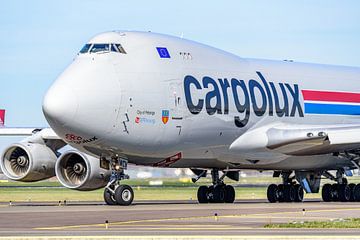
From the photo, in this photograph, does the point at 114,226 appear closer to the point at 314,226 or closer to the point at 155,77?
the point at 314,226

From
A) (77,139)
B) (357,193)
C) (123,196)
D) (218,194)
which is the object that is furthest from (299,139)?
(77,139)

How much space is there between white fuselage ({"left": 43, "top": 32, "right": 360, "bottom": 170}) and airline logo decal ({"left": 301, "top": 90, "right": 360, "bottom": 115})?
14 cm

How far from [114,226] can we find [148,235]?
3.71 metres

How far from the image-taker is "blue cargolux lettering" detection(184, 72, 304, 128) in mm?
38844

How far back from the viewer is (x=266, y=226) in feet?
79.7

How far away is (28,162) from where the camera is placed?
42500mm

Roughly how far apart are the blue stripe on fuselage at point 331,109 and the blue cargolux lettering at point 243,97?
0.72 meters

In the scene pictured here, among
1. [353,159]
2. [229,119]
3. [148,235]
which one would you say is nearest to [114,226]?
[148,235]

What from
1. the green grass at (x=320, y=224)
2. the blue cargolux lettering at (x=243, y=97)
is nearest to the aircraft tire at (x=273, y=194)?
the blue cargolux lettering at (x=243, y=97)

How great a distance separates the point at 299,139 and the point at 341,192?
5252mm

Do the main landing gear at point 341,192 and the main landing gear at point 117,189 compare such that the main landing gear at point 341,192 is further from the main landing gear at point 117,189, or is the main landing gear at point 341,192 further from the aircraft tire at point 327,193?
the main landing gear at point 117,189

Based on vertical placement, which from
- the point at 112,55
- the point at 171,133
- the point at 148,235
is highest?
the point at 112,55

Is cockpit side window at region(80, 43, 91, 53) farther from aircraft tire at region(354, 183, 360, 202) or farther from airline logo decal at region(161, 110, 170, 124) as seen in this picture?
aircraft tire at region(354, 183, 360, 202)

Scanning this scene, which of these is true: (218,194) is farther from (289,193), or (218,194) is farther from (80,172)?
(80,172)
